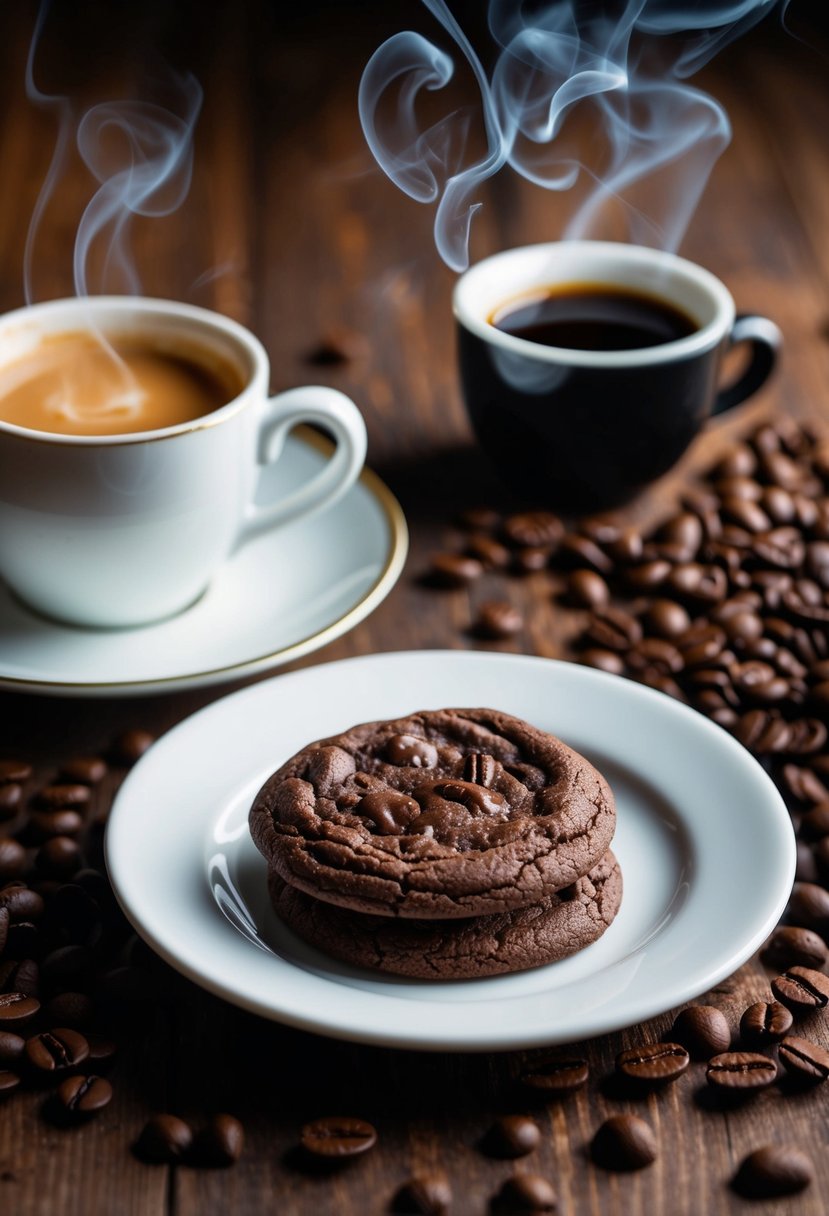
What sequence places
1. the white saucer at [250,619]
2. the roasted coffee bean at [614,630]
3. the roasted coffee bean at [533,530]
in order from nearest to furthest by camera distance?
the white saucer at [250,619]
the roasted coffee bean at [614,630]
the roasted coffee bean at [533,530]

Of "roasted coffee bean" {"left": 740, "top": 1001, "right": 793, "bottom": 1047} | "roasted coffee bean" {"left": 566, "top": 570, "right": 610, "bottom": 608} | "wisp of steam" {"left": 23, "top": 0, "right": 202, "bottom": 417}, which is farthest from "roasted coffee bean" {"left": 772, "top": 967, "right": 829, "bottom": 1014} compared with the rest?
"wisp of steam" {"left": 23, "top": 0, "right": 202, "bottom": 417}

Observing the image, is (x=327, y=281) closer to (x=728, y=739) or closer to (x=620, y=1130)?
(x=728, y=739)

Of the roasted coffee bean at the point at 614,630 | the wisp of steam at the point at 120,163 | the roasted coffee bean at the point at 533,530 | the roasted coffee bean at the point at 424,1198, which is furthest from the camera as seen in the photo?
the wisp of steam at the point at 120,163

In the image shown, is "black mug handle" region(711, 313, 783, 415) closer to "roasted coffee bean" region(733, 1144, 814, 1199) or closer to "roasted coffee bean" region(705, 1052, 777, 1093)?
"roasted coffee bean" region(705, 1052, 777, 1093)

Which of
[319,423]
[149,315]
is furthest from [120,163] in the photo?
[319,423]

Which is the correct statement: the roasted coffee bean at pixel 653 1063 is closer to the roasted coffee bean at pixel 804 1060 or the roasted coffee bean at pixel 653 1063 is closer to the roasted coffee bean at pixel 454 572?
the roasted coffee bean at pixel 804 1060

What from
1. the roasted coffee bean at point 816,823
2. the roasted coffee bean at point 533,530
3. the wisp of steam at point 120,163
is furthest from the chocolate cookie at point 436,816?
the wisp of steam at point 120,163
